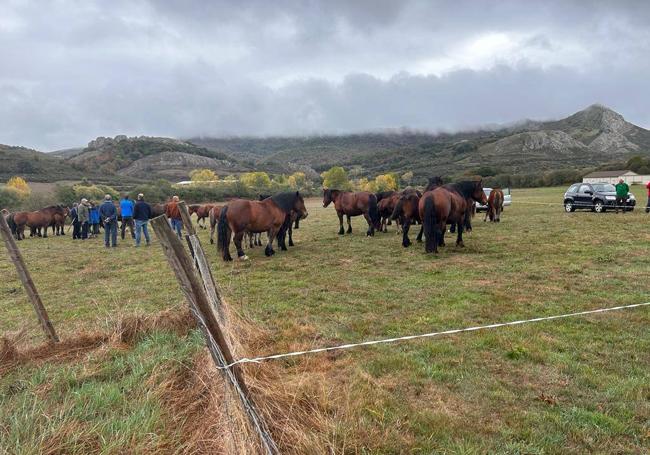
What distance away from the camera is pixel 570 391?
3.62m

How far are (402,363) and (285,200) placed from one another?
341 inches

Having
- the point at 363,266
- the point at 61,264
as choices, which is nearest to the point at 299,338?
the point at 363,266

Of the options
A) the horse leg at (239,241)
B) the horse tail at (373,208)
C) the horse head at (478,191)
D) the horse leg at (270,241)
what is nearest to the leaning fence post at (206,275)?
the horse leg at (239,241)

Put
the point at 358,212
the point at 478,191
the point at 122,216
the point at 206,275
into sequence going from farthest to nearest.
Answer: the point at 122,216 → the point at 358,212 → the point at 478,191 → the point at 206,275

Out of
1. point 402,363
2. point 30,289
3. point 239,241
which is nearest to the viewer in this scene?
point 402,363

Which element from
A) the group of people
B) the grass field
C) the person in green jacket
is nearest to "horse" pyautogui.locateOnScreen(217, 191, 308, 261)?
the grass field

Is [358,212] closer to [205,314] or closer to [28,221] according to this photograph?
[205,314]

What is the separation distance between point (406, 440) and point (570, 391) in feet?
5.98

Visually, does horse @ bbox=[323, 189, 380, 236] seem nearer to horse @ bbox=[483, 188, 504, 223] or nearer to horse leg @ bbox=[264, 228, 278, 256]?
horse leg @ bbox=[264, 228, 278, 256]

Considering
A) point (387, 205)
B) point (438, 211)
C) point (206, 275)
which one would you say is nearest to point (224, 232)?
point (438, 211)

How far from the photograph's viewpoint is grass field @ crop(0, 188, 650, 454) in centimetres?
285

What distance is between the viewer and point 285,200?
485 inches

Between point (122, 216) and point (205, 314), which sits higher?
point (122, 216)

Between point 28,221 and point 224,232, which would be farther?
point 28,221
